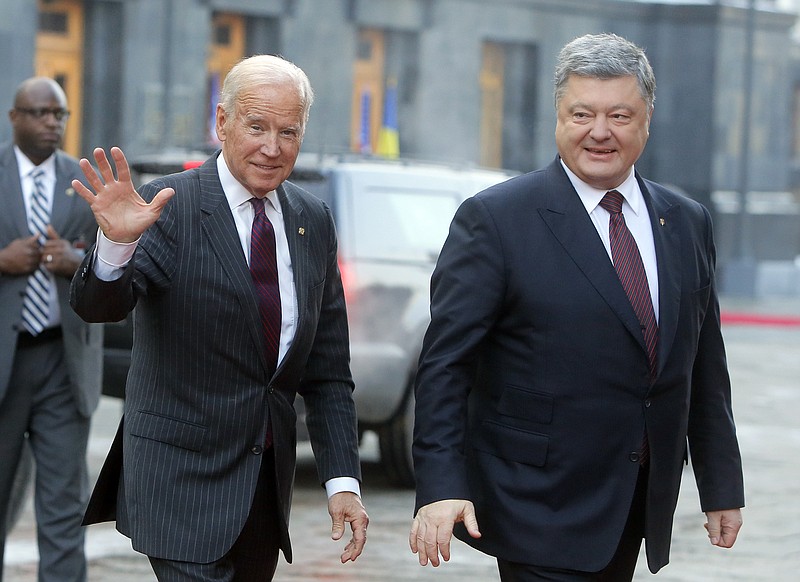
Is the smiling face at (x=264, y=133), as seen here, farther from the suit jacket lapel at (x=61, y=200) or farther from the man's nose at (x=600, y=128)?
→ the suit jacket lapel at (x=61, y=200)

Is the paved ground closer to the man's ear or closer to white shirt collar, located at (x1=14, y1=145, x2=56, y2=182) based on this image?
white shirt collar, located at (x1=14, y1=145, x2=56, y2=182)

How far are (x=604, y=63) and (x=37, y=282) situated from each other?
3101mm

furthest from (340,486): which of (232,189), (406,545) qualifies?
(406,545)

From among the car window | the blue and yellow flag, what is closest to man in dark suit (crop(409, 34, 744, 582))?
the car window

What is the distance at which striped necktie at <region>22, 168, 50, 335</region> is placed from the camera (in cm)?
610

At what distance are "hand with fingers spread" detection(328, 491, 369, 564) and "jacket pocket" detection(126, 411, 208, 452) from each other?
448mm

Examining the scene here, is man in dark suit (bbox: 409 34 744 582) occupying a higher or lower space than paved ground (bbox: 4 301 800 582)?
A: higher

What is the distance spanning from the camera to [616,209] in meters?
3.92

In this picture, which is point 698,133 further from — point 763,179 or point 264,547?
point 264,547

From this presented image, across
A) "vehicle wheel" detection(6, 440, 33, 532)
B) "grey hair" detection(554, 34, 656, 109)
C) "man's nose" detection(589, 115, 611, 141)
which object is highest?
"grey hair" detection(554, 34, 656, 109)

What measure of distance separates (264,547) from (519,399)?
780mm

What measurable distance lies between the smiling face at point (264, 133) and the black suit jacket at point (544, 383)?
46 centimetres

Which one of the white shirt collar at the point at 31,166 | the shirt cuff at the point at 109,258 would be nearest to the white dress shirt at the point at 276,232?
the shirt cuff at the point at 109,258

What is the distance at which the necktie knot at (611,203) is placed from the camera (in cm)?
392
